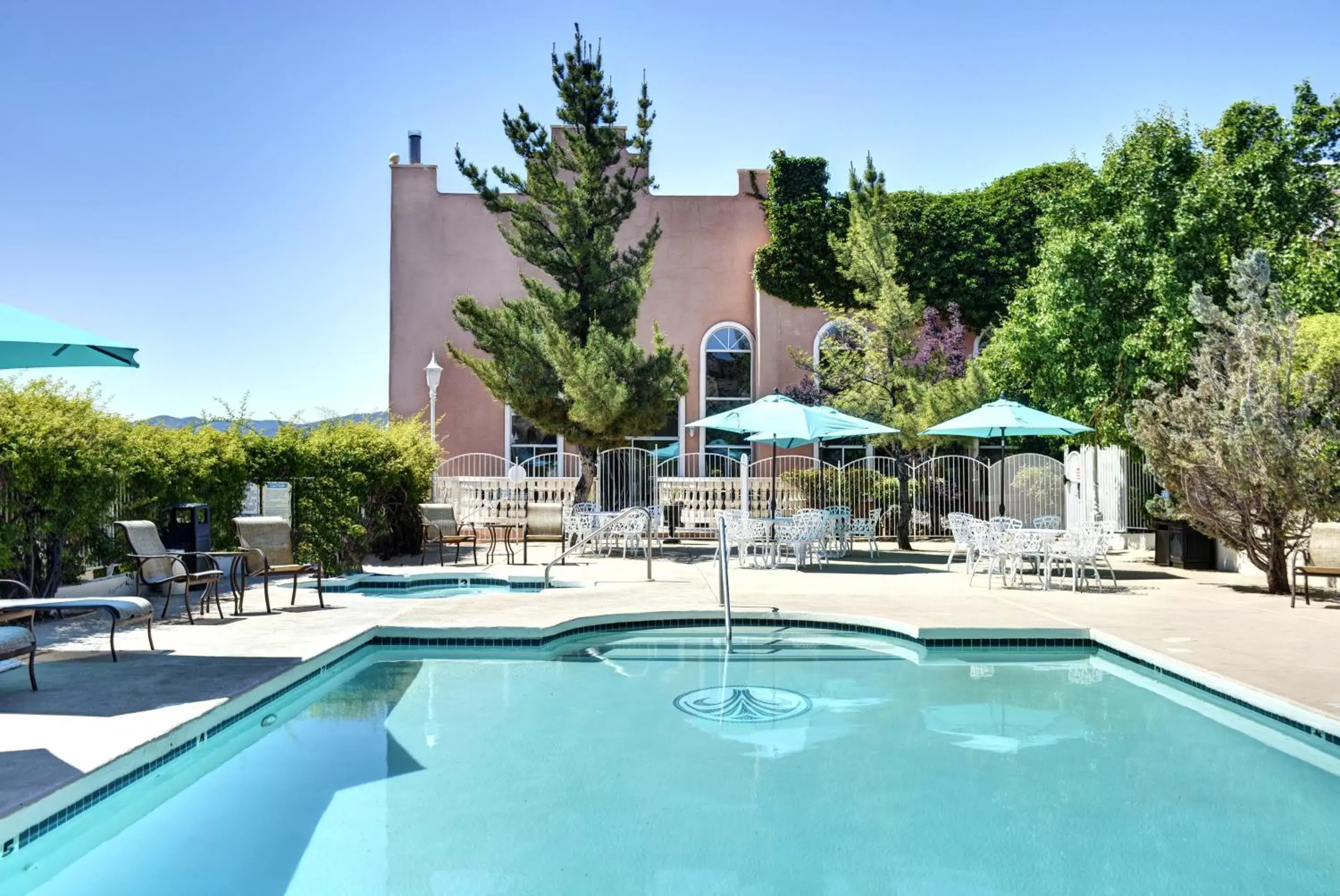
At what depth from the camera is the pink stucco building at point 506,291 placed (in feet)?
72.4

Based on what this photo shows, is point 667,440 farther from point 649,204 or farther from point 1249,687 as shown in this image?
point 1249,687

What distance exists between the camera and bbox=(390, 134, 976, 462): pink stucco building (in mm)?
22078

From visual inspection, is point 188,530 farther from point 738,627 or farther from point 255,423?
point 738,627

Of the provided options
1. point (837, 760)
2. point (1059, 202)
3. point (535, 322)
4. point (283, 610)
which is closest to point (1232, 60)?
point (1059, 202)

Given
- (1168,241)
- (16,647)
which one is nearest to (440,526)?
(16,647)

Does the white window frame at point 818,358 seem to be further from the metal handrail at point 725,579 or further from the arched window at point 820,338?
the metal handrail at point 725,579

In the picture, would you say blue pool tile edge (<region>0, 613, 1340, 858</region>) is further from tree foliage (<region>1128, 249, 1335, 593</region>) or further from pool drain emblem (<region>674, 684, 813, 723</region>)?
tree foliage (<region>1128, 249, 1335, 593</region>)

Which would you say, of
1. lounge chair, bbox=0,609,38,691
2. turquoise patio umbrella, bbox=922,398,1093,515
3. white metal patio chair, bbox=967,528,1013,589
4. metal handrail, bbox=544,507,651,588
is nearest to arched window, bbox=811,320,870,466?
turquoise patio umbrella, bbox=922,398,1093,515

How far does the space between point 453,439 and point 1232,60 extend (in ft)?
54.8

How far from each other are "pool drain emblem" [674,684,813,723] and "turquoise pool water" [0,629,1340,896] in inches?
1.1

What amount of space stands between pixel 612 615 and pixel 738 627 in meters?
1.14

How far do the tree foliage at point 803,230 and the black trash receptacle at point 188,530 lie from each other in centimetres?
1454

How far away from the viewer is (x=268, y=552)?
862 cm

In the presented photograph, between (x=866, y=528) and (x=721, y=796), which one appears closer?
(x=721, y=796)
